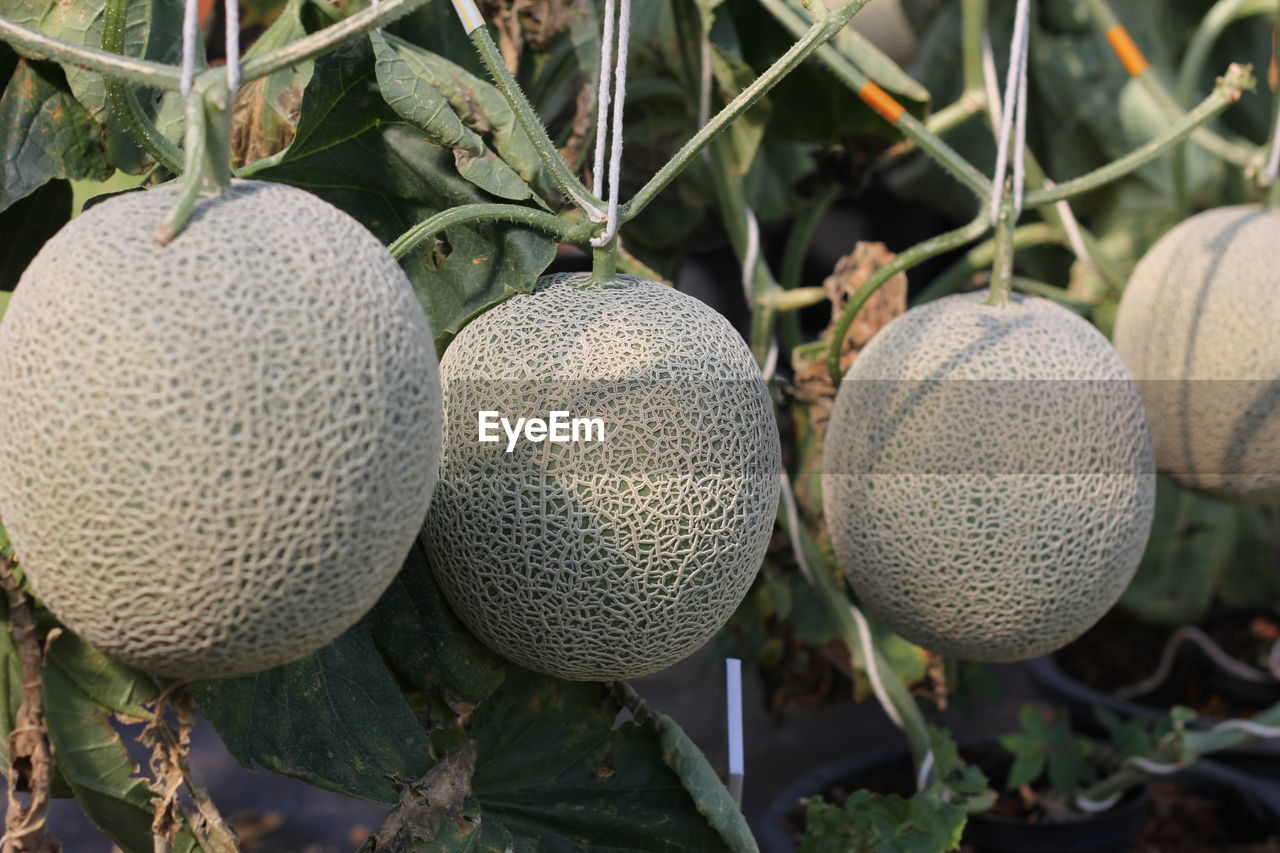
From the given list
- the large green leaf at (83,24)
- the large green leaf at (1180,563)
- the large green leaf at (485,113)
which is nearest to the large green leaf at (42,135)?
the large green leaf at (83,24)

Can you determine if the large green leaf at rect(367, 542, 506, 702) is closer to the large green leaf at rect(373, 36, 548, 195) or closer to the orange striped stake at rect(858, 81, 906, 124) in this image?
the large green leaf at rect(373, 36, 548, 195)

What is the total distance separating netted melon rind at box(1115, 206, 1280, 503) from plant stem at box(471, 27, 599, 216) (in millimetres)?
833

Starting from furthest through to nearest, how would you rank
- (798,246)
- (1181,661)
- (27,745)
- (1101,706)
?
(1181,661) < (1101,706) < (798,246) < (27,745)

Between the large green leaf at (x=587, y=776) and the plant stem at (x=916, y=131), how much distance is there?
635 mm

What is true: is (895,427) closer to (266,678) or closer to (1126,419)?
(1126,419)

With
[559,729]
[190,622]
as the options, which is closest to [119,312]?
[190,622]

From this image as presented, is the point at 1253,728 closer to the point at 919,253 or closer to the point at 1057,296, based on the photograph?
the point at 1057,296

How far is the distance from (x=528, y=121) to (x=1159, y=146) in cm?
71

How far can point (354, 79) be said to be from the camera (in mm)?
1012

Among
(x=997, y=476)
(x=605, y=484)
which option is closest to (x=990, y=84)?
(x=997, y=476)

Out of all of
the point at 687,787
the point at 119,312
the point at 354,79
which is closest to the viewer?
the point at 119,312

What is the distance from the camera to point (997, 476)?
115cm

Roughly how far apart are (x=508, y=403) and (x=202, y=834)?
398mm

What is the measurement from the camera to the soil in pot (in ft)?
8.32
